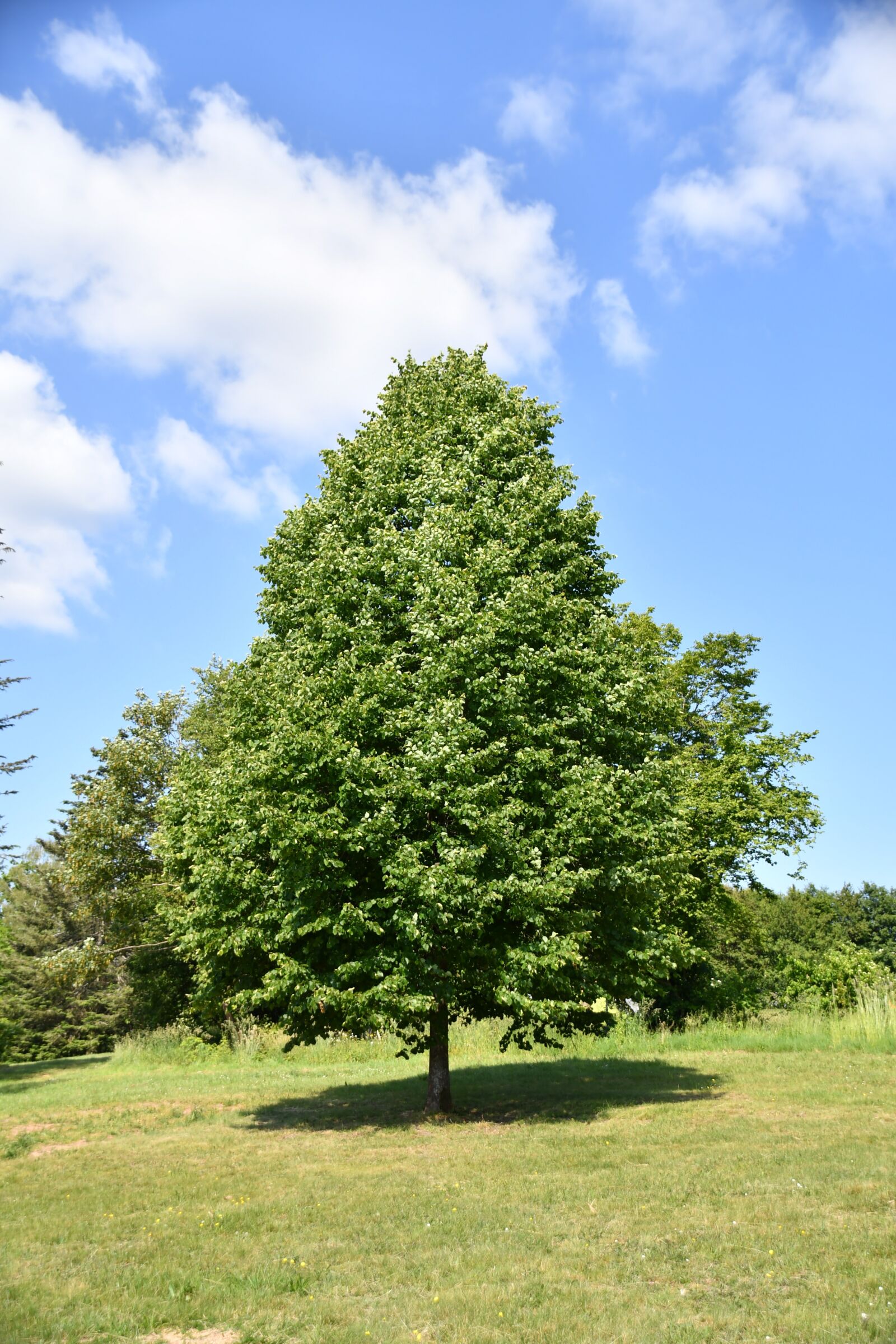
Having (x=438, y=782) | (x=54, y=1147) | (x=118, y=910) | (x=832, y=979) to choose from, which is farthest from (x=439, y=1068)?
(x=118, y=910)

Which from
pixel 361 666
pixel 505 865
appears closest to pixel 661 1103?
pixel 505 865

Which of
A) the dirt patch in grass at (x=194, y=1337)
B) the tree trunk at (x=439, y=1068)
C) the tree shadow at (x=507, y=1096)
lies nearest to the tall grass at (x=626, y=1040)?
the tree shadow at (x=507, y=1096)

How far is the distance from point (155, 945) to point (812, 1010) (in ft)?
89.1

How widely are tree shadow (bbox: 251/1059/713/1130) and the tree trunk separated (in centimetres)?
28

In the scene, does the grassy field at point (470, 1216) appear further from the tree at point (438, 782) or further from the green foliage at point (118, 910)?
the green foliage at point (118, 910)

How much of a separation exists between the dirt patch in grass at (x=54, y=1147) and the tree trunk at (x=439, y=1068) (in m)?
6.16

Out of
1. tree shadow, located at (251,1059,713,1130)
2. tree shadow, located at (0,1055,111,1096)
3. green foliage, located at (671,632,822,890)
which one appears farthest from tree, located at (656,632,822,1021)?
tree shadow, located at (0,1055,111,1096)

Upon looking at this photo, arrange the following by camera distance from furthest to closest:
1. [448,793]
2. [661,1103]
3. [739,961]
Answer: [739,961] → [661,1103] → [448,793]

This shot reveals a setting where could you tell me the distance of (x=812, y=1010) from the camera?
102 ft

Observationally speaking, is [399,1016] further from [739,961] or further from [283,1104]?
[739,961]

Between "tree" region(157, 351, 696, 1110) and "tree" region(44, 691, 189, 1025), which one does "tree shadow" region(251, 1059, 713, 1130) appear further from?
"tree" region(44, 691, 189, 1025)

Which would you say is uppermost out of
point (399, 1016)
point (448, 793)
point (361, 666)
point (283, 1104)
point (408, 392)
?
point (408, 392)

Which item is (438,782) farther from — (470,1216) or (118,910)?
(118,910)

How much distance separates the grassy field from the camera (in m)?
6.76
